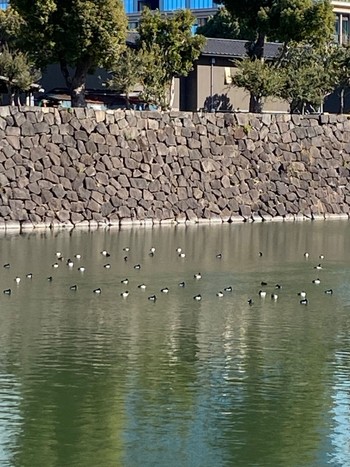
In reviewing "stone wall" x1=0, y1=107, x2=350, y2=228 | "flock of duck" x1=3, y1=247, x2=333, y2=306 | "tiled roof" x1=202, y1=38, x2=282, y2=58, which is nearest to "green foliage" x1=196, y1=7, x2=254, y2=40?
"tiled roof" x1=202, y1=38, x2=282, y2=58

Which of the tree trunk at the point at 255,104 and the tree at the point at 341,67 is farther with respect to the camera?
the tree at the point at 341,67

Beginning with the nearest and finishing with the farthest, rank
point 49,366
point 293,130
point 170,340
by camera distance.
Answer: point 49,366 → point 170,340 → point 293,130

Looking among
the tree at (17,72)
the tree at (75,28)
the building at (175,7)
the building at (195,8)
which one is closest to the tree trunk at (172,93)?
the tree at (17,72)

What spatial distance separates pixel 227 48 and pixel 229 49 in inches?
7.4

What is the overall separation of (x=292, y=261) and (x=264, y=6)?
20305 mm

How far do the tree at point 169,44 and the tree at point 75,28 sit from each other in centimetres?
683

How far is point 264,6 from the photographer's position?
1821 inches

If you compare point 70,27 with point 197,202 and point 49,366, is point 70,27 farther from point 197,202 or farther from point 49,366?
point 49,366

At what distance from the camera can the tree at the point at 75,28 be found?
37.7 m

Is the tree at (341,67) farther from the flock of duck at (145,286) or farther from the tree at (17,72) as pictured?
the flock of duck at (145,286)

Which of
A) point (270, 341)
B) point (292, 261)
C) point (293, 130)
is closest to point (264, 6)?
point (293, 130)

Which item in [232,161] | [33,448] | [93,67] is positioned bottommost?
[33,448]

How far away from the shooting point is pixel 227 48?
54250 millimetres

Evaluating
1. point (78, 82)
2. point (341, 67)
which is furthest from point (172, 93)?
point (78, 82)
